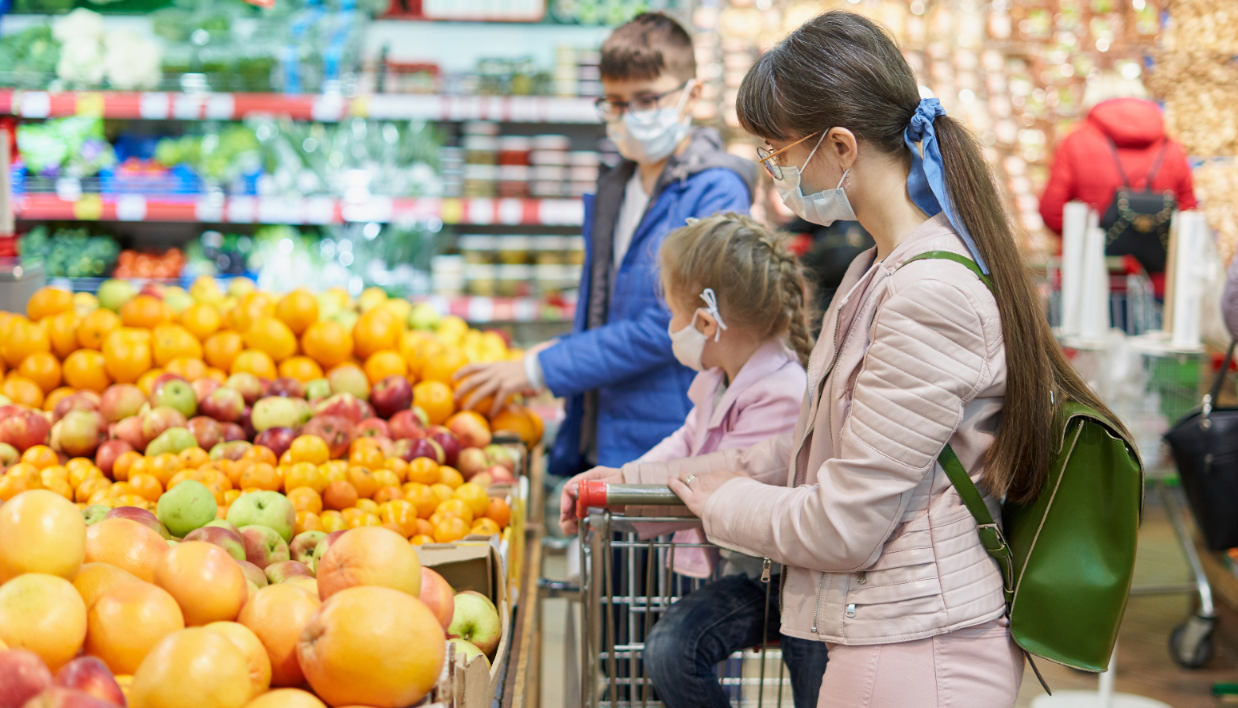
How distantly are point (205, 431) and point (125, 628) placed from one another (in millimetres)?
1171

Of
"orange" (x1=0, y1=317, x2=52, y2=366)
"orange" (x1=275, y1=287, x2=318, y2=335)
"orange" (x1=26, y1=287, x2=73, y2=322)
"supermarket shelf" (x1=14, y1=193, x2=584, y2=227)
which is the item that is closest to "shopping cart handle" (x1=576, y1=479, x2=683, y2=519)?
"orange" (x1=275, y1=287, x2=318, y2=335)

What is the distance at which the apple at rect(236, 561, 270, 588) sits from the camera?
4.47ft

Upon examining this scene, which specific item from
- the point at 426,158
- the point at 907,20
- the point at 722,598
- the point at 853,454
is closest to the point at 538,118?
the point at 426,158

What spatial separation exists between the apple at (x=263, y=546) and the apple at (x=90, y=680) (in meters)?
0.62

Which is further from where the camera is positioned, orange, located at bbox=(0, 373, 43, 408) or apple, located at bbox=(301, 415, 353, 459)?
orange, located at bbox=(0, 373, 43, 408)

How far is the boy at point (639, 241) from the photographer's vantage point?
2389 millimetres

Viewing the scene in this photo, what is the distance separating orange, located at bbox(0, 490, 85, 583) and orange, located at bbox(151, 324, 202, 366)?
1.46 metres

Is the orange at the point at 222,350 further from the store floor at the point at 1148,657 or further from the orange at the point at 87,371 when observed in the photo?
the store floor at the point at 1148,657

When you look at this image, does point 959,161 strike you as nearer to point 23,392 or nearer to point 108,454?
point 108,454

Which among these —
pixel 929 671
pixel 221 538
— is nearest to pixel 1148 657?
pixel 929 671

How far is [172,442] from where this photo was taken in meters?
2.04

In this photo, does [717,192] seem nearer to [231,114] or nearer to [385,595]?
[385,595]

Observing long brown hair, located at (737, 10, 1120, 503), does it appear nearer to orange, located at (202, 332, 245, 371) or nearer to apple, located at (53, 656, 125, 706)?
apple, located at (53, 656, 125, 706)

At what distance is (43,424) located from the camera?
213cm
